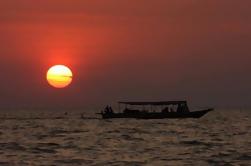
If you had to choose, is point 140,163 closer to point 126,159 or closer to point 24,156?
point 126,159

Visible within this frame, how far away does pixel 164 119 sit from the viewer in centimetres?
9812

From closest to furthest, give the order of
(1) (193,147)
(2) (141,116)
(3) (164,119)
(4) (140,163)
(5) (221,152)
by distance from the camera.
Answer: (4) (140,163) → (5) (221,152) → (1) (193,147) → (2) (141,116) → (3) (164,119)

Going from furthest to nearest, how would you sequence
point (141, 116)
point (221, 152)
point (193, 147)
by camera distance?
point (141, 116)
point (193, 147)
point (221, 152)

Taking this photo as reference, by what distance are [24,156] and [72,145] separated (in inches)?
323

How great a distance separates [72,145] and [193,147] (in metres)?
8.54

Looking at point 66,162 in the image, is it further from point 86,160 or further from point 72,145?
point 72,145

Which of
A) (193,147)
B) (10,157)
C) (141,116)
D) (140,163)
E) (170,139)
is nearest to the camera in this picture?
(140,163)

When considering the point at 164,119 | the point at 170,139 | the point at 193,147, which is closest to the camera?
the point at 193,147

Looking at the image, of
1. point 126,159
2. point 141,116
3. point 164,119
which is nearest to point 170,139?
point 126,159

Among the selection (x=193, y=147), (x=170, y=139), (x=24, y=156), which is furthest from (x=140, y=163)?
(x=170, y=139)

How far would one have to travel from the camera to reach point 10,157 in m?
34.6

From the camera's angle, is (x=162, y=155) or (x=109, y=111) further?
(x=109, y=111)

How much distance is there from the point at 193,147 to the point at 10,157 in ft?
43.8

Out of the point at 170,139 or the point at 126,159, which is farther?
the point at 170,139
